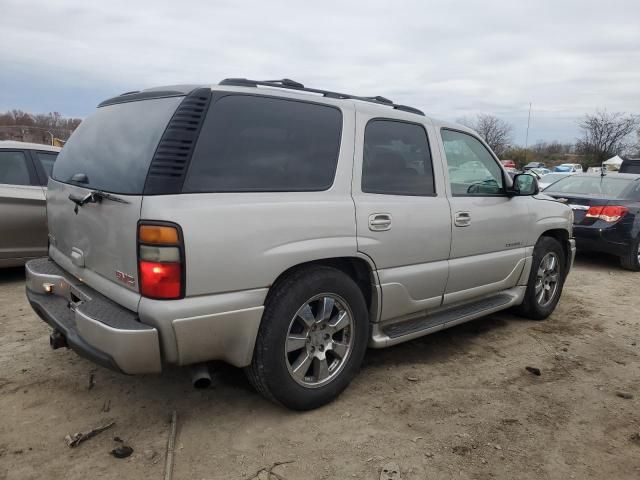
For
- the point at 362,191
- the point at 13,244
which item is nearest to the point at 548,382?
the point at 362,191

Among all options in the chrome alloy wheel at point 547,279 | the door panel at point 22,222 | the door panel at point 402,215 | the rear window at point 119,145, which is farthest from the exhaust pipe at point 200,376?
the door panel at point 22,222

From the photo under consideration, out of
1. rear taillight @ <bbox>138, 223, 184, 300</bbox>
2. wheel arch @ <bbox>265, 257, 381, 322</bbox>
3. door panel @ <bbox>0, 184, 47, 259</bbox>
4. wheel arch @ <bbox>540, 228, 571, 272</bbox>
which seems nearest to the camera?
rear taillight @ <bbox>138, 223, 184, 300</bbox>

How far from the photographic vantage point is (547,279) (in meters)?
5.01

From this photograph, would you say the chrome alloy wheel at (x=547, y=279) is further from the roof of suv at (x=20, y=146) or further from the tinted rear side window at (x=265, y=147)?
the roof of suv at (x=20, y=146)

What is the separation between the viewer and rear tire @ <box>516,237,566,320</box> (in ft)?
15.6

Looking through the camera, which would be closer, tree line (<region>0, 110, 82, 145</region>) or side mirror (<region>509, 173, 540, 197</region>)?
side mirror (<region>509, 173, 540, 197</region>)

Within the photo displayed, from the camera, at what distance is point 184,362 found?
2527 millimetres

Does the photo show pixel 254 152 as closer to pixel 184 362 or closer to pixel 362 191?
pixel 362 191

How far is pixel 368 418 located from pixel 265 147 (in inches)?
67.0

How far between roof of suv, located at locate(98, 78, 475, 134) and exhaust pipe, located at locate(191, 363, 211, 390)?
146 cm

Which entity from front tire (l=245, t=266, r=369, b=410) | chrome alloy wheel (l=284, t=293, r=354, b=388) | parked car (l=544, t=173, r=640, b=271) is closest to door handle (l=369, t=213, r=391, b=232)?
front tire (l=245, t=266, r=369, b=410)

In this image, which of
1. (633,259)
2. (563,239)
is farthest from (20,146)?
(633,259)

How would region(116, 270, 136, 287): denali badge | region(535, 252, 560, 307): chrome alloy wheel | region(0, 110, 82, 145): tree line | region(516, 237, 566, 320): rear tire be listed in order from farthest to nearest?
region(0, 110, 82, 145): tree line
region(535, 252, 560, 307): chrome alloy wheel
region(516, 237, 566, 320): rear tire
region(116, 270, 136, 287): denali badge

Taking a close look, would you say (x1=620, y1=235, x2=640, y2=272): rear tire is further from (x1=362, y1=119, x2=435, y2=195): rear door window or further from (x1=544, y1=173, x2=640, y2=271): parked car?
(x1=362, y1=119, x2=435, y2=195): rear door window
